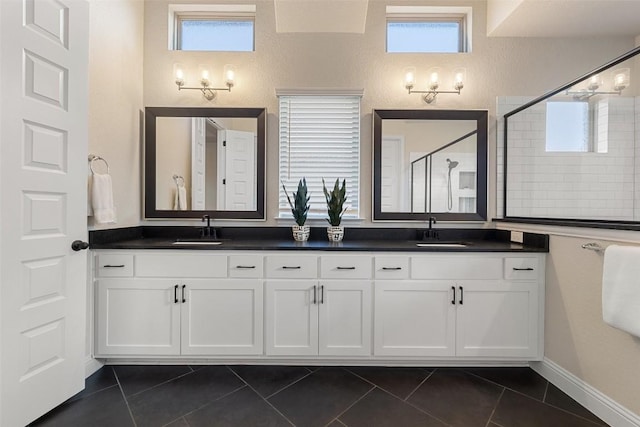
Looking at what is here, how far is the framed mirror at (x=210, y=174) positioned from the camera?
2605 millimetres

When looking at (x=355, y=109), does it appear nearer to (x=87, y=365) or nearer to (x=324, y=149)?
(x=324, y=149)

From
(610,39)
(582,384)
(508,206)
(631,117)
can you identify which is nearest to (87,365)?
(582,384)

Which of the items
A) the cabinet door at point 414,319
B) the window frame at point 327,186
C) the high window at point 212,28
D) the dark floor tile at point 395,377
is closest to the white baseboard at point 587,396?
the cabinet door at point 414,319

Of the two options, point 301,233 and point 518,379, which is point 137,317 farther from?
point 518,379

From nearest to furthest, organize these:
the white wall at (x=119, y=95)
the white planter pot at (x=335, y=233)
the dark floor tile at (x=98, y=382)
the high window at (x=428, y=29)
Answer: the dark floor tile at (x=98, y=382), the white wall at (x=119, y=95), the white planter pot at (x=335, y=233), the high window at (x=428, y=29)

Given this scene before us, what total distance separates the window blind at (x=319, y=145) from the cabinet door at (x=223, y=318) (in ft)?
2.79

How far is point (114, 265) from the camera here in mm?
2012

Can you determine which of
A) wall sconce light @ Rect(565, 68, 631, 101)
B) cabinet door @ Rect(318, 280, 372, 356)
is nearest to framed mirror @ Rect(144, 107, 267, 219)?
cabinet door @ Rect(318, 280, 372, 356)

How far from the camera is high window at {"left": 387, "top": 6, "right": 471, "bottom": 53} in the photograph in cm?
268

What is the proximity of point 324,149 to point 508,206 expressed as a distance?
1.69m

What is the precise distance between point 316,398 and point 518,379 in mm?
1378

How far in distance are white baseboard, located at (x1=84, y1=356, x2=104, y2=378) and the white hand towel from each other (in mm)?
929

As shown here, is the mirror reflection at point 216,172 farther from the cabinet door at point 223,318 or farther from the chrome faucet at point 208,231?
the cabinet door at point 223,318

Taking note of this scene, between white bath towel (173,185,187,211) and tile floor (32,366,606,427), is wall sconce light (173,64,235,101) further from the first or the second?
tile floor (32,366,606,427)
